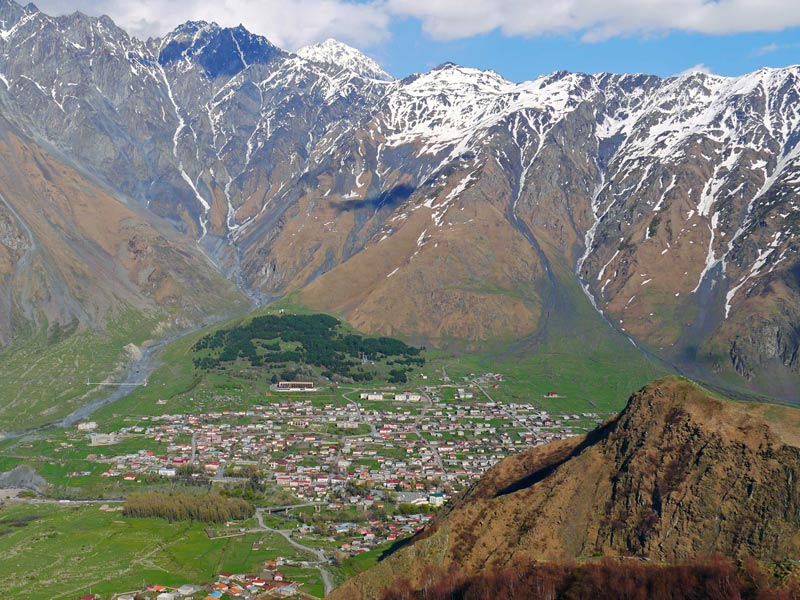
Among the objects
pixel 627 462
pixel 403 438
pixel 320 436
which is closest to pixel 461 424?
pixel 403 438

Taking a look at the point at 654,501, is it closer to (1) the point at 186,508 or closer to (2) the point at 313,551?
(2) the point at 313,551

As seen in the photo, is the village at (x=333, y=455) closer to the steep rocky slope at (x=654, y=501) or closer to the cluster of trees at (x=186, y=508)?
the cluster of trees at (x=186, y=508)

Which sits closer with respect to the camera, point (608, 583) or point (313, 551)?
point (608, 583)

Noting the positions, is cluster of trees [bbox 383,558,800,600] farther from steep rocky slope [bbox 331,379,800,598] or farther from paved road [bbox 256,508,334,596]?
paved road [bbox 256,508,334,596]

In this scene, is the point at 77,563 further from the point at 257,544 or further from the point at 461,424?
the point at 461,424

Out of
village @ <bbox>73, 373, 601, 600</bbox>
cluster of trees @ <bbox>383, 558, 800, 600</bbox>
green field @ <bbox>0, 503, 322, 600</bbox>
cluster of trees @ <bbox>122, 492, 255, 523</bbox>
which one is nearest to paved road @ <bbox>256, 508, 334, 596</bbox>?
village @ <bbox>73, 373, 601, 600</bbox>

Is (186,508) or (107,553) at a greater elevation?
(186,508)

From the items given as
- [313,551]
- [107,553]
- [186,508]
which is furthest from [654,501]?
[186,508]
